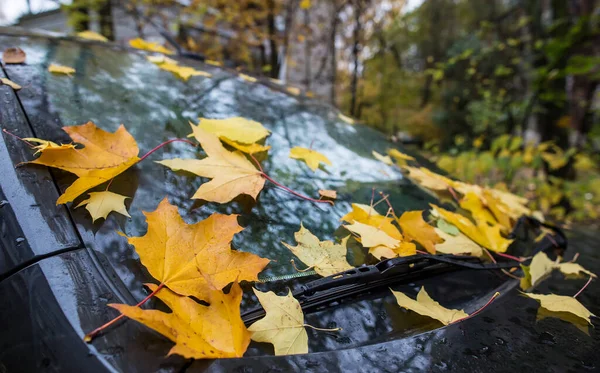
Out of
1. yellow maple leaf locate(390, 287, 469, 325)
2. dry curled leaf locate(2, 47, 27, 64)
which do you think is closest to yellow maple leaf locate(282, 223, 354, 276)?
yellow maple leaf locate(390, 287, 469, 325)

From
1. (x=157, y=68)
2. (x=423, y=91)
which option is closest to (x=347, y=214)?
(x=157, y=68)

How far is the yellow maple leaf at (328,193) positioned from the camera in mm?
1075

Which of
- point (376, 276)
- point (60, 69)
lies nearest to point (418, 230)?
point (376, 276)

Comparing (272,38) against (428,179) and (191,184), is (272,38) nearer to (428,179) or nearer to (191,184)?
(428,179)

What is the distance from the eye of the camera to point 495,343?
70 cm

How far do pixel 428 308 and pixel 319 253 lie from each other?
0.27 meters

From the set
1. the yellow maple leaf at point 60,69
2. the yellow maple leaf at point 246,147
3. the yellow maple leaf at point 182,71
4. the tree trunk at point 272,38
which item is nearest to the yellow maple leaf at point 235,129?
the yellow maple leaf at point 246,147

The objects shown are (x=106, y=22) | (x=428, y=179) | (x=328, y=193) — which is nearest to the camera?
(x=328, y=193)

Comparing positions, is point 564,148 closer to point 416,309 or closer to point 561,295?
point 561,295

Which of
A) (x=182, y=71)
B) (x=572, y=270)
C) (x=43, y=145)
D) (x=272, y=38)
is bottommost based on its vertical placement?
(x=572, y=270)

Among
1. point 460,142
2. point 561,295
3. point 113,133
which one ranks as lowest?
point 460,142

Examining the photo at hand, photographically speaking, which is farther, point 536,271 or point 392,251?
point 536,271

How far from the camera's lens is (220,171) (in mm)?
955

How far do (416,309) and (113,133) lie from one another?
865 millimetres
